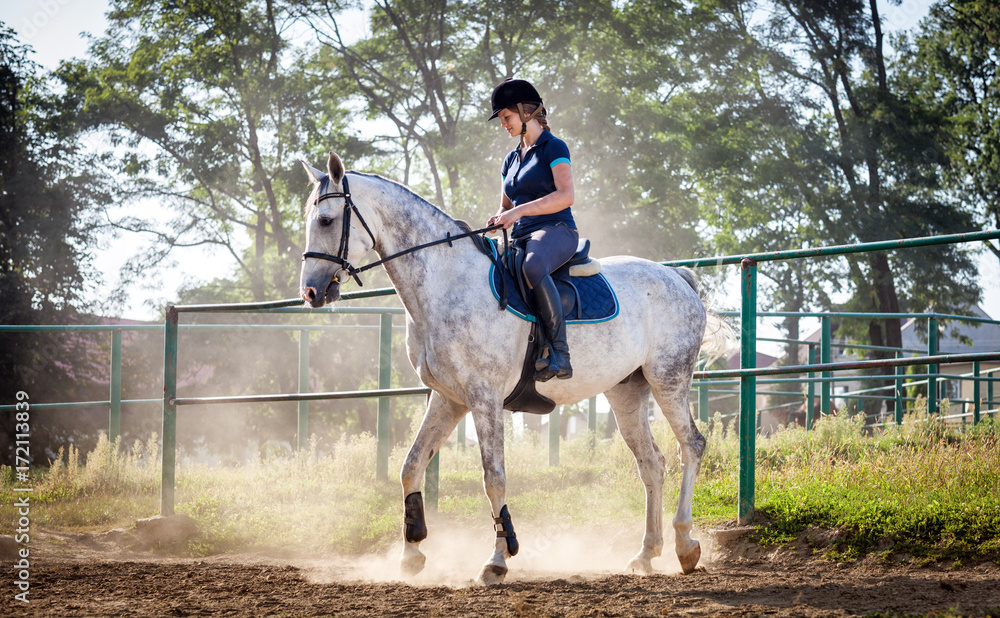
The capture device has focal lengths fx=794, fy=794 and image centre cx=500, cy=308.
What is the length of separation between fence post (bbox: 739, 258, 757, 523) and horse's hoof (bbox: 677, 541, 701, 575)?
2.14 ft

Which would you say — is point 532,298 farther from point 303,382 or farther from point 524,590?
point 303,382

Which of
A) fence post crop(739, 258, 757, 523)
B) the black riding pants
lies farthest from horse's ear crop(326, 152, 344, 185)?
fence post crop(739, 258, 757, 523)

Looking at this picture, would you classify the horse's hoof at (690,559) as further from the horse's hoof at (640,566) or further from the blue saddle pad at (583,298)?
the blue saddle pad at (583,298)

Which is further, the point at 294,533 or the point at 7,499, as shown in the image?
the point at 7,499

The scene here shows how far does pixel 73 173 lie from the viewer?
19.0 m

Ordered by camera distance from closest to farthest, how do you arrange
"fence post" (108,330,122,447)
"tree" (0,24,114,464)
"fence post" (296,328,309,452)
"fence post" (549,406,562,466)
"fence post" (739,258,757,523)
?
"fence post" (739,258,757,523) < "fence post" (108,330,122,447) < "fence post" (296,328,309,452) < "fence post" (549,406,562,466) < "tree" (0,24,114,464)

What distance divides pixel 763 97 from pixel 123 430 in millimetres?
18138

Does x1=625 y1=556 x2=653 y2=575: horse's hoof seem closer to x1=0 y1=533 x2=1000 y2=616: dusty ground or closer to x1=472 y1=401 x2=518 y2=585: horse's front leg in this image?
x1=0 y1=533 x2=1000 y2=616: dusty ground

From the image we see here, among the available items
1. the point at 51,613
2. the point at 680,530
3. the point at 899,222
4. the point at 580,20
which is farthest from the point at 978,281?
the point at 51,613

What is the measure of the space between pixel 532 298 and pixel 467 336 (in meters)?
0.45

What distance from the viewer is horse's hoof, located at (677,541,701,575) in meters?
4.64

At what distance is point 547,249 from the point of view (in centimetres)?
452

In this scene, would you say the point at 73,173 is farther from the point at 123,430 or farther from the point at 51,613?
the point at 51,613

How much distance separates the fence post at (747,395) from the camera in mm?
5191
